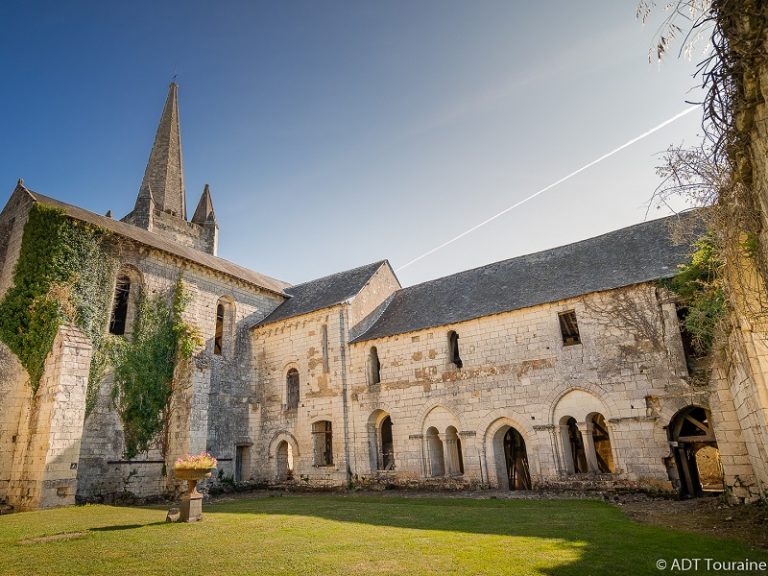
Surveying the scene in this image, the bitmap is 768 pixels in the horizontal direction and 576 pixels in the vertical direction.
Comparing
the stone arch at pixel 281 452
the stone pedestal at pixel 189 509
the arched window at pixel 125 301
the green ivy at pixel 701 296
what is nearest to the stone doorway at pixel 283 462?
the stone arch at pixel 281 452

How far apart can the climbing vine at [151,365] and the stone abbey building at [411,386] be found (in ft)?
1.25

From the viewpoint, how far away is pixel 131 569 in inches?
238

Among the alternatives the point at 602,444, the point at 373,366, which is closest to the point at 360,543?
the point at 373,366

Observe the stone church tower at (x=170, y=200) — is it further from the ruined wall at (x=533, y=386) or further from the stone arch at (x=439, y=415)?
the stone arch at (x=439, y=415)

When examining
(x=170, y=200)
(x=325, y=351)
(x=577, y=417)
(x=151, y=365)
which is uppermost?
(x=170, y=200)

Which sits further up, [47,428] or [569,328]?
[569,328]

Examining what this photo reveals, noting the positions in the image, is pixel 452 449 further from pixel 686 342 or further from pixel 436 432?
pixel 686 342

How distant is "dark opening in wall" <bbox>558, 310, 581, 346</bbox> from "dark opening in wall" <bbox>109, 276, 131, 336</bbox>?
16149 millimetres

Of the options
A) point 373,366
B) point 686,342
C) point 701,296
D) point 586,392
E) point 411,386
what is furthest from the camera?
point 373,366

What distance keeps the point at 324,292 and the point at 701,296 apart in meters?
16.2

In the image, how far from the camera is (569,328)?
16.2m

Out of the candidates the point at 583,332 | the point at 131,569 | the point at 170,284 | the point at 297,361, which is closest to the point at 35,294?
the point at 170,284

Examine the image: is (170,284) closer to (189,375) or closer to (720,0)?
(189,375)

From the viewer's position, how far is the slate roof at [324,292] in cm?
2164
